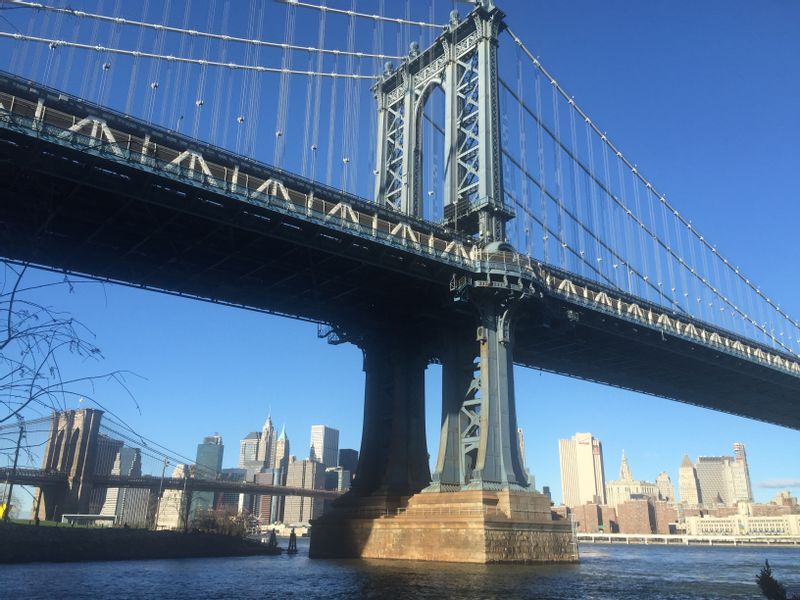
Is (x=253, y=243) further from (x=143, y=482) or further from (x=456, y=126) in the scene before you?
(x=143, y=482)

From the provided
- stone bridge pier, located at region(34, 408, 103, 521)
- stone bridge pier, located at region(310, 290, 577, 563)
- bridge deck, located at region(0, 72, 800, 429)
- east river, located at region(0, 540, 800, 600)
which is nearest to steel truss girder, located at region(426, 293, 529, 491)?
stone bridge pier, located at region(310, 290, 577, 563)

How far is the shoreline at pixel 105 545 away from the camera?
4738 centimetres

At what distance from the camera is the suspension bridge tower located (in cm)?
4325

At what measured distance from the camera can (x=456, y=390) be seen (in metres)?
50.4

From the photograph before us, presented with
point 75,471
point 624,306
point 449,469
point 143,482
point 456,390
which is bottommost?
point 449,469

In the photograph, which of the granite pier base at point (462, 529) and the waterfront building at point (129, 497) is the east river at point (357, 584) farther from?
the waterfront building at point (129, 497)

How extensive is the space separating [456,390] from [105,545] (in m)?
29.6

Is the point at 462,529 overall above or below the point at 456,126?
below

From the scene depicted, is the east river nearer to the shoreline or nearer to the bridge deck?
the shoreline

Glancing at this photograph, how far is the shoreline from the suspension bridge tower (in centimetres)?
1205

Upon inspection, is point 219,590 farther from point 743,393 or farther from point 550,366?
point 743,393

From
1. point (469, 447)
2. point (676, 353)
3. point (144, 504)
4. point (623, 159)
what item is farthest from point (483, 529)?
point (144, 504)

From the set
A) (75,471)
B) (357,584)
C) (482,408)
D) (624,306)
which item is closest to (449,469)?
(482,408)

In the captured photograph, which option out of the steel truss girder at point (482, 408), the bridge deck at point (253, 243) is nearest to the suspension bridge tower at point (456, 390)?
the steel truss girder at point (482, 408)
